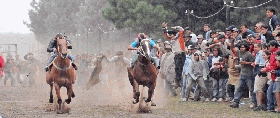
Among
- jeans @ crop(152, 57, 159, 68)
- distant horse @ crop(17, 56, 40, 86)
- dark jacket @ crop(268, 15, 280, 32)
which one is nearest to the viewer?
jeans @ crop(152, 57, 159, 68)

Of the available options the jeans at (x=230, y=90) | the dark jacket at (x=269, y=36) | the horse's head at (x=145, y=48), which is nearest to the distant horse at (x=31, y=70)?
the jeans at (x=230, y=90)

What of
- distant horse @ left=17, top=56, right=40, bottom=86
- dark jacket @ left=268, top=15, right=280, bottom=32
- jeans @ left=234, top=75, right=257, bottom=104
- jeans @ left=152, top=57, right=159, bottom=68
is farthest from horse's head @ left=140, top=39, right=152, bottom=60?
distant horse @ left=17, top=56, right=40, bottom=86

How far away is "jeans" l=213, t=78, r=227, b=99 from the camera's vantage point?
68.0ft

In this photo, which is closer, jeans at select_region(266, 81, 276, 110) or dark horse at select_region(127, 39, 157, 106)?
jeans at select_region(266, 81, 276, 110)

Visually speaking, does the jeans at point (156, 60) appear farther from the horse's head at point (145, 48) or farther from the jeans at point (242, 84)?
the jeans at point (242, 84)

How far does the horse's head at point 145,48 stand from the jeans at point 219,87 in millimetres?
4613

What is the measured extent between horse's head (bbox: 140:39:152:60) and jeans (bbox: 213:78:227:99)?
4.61 metres

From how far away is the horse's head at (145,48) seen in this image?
1658 cm

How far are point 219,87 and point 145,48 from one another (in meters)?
4.94

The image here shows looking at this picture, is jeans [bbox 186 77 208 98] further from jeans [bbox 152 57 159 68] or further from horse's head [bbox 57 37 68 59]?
horse's head [bbox 57 37 68 59]

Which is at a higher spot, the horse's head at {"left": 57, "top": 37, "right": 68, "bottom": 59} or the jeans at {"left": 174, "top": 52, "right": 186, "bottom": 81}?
the horse's head at {"left": 57, "top": 37, "right": 68, "bottom": 59}

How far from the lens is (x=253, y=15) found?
39.4 m

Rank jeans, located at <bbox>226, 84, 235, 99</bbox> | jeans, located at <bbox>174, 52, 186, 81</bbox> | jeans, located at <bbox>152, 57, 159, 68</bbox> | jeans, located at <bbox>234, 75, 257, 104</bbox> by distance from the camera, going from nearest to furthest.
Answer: jeans, located at <bbox>152, 57, 159, 68</bbox>
jeans, located at <bbox>234, 75, 257, 104</bbox>
jeans, located at <bbox>226, 84, 235, 99</bbox>
jeans, located at <bbox>174, 52, 186, 81</bbox>

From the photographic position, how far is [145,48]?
654 inches
